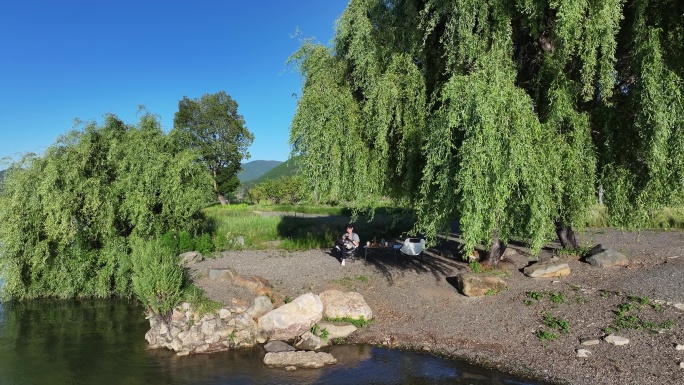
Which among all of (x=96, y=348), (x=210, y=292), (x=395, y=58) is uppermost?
(x=395, y=58)

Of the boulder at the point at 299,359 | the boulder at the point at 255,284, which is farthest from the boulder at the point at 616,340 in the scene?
the boulder at the point at 255,284

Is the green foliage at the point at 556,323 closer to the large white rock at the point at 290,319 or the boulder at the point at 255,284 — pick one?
the large white rock at the point at 290,319

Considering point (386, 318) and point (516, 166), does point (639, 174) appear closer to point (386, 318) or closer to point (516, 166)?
point (516, 166)

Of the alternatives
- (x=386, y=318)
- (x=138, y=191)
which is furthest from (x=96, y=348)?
(x=386, y=318)

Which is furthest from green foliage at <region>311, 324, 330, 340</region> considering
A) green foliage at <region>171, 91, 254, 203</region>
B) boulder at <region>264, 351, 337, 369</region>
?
green foliage at <region>171, 91, 254, 203</region>

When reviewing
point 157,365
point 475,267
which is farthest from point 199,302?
point 475,267

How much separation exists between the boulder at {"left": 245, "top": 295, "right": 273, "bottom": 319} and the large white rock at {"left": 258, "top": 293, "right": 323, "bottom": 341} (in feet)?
0.90

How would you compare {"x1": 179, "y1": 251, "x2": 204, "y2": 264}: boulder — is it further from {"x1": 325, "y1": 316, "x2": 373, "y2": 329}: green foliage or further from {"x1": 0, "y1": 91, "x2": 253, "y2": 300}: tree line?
{"x1": 325, "y1": 316, "x2": 373, "y2": 329}: green foliage

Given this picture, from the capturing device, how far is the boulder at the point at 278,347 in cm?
941

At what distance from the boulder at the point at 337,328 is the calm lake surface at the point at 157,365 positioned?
0.49 m

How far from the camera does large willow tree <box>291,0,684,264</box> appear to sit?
8.68 metres

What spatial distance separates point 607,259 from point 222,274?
12.4 meters

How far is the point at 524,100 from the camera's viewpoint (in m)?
9.05

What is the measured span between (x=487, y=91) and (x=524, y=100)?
1.00 meters
